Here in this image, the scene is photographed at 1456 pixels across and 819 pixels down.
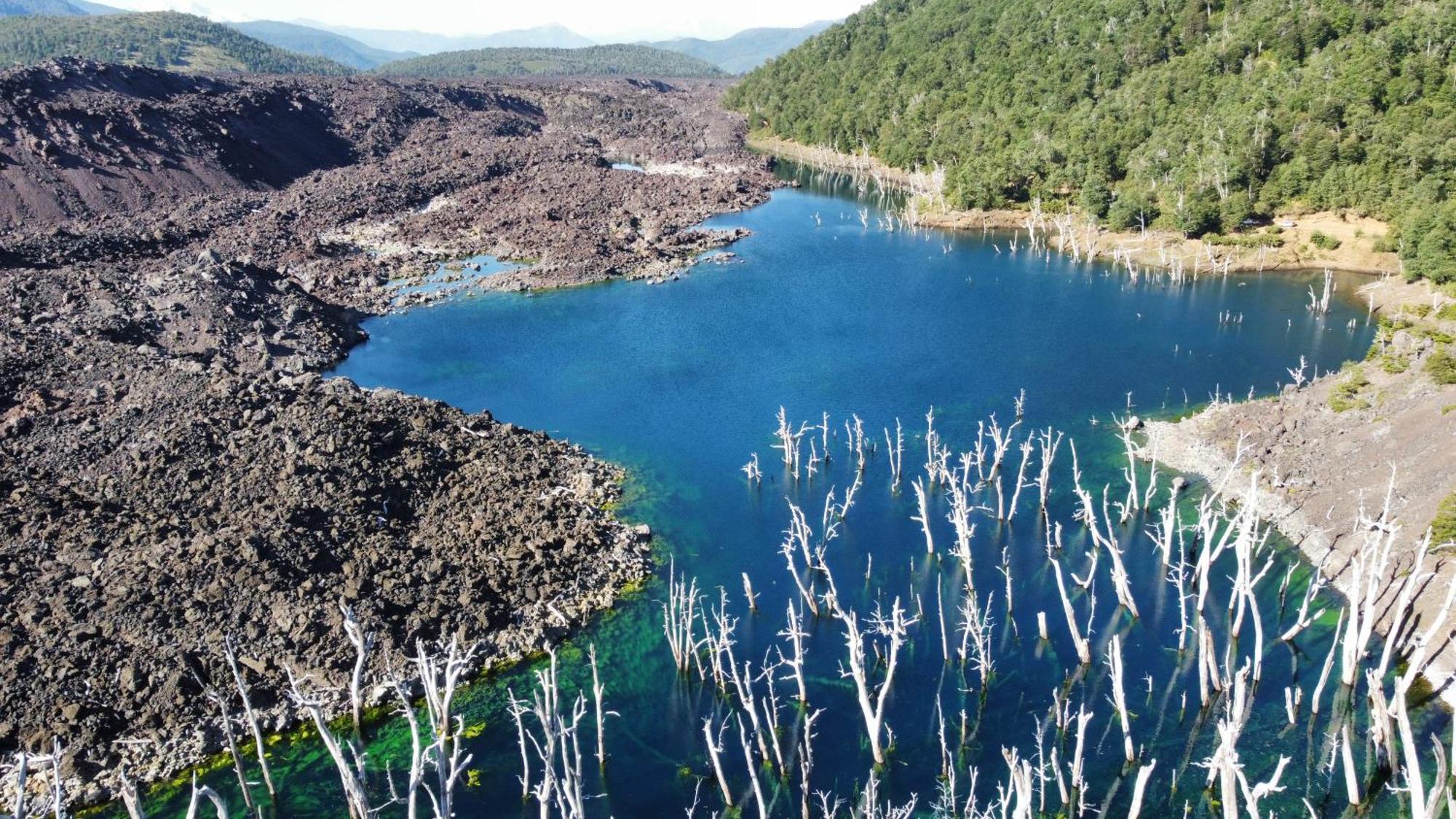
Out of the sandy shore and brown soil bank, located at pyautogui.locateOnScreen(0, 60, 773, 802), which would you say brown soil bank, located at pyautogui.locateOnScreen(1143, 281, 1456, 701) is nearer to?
the sandy shore

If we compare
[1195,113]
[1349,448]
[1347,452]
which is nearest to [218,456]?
[1347,452]

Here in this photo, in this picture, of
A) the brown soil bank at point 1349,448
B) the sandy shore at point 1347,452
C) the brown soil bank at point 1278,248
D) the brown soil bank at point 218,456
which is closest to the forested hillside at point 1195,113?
the brown soil bank at point 1278,248

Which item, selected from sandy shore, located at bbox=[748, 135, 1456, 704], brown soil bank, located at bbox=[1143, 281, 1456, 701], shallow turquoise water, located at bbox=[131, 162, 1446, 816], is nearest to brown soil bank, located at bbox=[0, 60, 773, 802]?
shallow turquoise water, located at bbox=[131, 162, 1446, 816]

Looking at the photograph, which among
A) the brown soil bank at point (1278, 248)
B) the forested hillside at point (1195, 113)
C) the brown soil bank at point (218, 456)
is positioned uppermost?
the forested hillside at point (1195, 113)

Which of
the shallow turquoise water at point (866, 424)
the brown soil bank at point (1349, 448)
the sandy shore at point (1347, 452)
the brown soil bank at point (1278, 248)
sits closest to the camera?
the shallow turquoise water at point (866, 424)

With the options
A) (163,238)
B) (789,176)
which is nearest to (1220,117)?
(789,176)

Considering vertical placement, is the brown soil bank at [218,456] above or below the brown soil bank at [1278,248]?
below

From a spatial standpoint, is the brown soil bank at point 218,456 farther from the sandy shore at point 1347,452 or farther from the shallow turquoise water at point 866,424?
the sandy shore at point 1347,452
